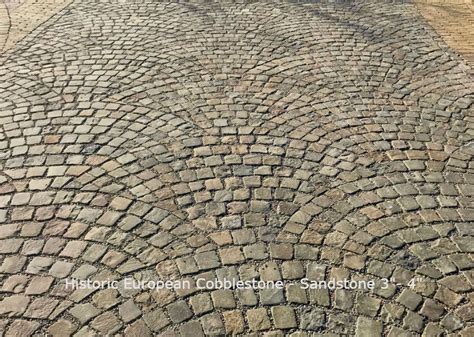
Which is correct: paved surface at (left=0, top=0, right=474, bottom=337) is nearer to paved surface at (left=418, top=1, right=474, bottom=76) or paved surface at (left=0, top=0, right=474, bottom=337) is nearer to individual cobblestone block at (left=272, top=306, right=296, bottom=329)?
individual cobblestone block at (left=272, top=306, right=296, bottom=329)

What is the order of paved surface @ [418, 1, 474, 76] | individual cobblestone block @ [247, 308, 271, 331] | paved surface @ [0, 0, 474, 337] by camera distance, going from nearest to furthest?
individual cobblestone block @ [247, 308, 271, 331]
paved surface @ [0, 0, 474, 337]
paved surface @ [418, 1, 474, 76]

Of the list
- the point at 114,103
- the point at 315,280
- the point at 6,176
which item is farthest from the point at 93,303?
the point at 114,103

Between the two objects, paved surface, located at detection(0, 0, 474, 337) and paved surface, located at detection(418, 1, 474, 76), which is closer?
paved surface, located at detection(0, 0, 474, 337)

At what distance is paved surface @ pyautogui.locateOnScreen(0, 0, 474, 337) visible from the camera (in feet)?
10.7

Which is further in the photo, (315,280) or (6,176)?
(6,176)

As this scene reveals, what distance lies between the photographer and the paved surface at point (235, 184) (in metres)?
3.28

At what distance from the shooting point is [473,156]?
490cm

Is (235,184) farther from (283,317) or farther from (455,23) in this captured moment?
(455,23)

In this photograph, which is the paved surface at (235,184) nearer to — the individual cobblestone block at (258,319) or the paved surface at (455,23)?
the individual cobblestone block at (258,319)

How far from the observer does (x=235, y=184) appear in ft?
14.5

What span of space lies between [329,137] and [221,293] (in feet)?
8.22

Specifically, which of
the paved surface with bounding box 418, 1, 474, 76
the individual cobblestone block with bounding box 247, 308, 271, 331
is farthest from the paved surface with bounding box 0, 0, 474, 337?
the paved surface with bounding box 418, 1, 474, 76

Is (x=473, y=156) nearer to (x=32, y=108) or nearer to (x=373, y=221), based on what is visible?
(x=373, y=221)

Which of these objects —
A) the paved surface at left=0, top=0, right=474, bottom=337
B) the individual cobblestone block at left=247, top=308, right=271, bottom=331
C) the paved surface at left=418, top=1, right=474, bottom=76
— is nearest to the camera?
the individual cobblestone block at left=247, top=308, right=271, bottom=331
